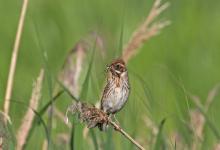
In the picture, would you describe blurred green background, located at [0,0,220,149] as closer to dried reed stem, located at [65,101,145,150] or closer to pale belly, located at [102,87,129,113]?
pale belly, located at [102,87,129,113]

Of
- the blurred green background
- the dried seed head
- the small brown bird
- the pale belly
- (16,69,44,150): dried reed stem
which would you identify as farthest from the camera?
the blurred green background

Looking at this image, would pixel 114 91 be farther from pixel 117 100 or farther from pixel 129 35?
pixel 129 35

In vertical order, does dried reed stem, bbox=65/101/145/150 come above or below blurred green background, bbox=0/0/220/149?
below

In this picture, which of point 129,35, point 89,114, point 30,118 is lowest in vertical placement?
point 89,114

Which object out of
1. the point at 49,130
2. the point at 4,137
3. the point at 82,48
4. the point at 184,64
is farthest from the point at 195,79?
the point at 4,137

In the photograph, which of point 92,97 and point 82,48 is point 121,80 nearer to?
point 92,97

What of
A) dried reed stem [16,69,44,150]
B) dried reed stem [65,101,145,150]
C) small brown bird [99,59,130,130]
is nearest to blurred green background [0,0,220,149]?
dried reed stem [16,69,44,150]

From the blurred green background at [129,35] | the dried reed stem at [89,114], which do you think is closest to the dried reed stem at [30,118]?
the dried reed stem at [89,114]

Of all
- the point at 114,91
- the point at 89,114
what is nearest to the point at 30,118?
the point at 114,91
